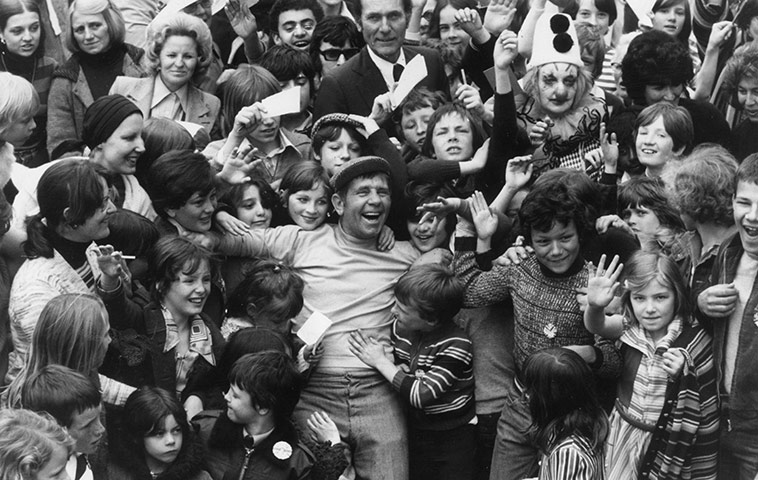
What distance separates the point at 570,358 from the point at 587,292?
13.8 inches

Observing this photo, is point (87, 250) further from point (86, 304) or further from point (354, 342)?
point (354, 342)

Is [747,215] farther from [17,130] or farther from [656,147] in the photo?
[17,130]

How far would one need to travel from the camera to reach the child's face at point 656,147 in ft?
20.9

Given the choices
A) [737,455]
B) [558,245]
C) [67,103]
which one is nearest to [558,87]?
[558,245]

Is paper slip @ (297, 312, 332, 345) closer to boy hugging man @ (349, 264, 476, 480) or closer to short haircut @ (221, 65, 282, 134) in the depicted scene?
boy hugging man @ (349, 264, 476, 480)

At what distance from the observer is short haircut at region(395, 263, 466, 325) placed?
18.7 ft

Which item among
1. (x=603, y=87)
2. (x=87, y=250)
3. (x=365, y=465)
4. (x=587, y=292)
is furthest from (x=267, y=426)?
(x=603, y=87)

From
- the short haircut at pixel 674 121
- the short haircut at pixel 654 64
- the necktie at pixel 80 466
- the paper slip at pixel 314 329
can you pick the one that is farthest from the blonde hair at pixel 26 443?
the short haircut at pixel 654 64

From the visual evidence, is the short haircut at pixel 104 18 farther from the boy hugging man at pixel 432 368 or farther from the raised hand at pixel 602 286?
the raised hand at pixel 602 286

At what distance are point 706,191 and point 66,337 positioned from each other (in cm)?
277

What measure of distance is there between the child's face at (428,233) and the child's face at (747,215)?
151 centimetres

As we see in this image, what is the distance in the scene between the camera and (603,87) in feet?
26.4

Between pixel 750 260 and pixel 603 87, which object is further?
pixel 603 87

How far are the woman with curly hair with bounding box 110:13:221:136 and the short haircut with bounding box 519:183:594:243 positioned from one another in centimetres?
218
